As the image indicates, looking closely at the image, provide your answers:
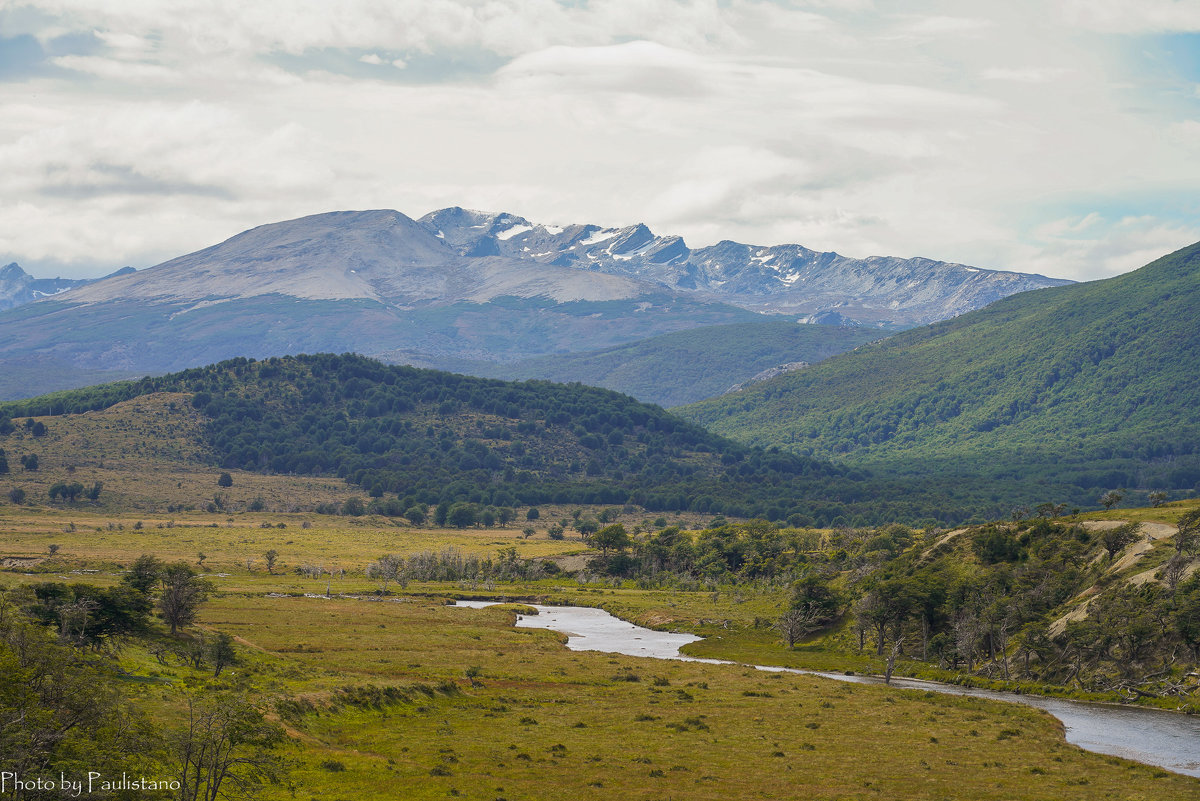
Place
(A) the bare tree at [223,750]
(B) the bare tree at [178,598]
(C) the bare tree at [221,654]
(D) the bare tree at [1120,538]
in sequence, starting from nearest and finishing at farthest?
(A) the bare tree at [223,750], (C) the bare tree at [221,654], (B) the bare tree at [178,598], (D) the bare tree at [1120,538]

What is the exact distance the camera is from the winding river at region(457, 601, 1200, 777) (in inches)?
2785

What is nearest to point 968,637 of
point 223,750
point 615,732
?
point 615,732

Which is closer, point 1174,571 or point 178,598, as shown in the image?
point 178,598

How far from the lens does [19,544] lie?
174m

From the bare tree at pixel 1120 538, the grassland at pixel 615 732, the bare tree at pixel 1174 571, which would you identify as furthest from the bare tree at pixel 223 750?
the bare tree at pixel 1120 538

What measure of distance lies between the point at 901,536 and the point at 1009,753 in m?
105

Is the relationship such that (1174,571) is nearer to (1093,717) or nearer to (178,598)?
(1093,717)

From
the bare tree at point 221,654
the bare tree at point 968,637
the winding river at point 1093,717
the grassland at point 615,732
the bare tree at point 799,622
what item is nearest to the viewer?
the grassland at point 615,732

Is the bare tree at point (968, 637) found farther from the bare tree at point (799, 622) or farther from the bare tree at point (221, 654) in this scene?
the bare tree at point (221, 654)

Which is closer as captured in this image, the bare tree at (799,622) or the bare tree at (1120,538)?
the bare tree at (1120,538)

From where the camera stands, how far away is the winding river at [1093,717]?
70750mm

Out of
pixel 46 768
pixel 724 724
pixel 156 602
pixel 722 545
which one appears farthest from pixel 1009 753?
pixel 722 545

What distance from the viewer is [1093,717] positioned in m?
83.3

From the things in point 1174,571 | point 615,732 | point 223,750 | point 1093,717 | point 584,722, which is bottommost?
point 584,722
